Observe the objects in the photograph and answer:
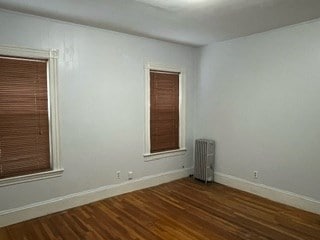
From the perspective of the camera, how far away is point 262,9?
2869 millimetres

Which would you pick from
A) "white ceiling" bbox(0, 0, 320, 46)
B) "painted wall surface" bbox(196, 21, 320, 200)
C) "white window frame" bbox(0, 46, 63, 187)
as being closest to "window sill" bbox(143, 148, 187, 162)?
"painted wall surface" bbox(196, 21, 320, 200)

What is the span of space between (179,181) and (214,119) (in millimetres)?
1319

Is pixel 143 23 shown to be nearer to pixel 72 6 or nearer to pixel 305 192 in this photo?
pixel 72 6

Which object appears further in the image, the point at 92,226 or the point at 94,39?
the point at 94,39

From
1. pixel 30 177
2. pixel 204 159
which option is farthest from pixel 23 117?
pixel 204 159

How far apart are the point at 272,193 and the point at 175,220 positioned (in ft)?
5.36

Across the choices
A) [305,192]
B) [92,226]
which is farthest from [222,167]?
[92,226]

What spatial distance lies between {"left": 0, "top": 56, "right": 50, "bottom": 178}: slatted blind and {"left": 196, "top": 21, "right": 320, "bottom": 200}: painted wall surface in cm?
283

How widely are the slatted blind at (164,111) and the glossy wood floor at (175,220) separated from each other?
39.5 inches

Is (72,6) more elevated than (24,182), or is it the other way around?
(72,6)

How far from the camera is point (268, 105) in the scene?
12.5 feet

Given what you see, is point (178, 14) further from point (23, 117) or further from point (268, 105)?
point (23, 117)

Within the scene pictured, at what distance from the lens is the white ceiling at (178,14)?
2.69 metres

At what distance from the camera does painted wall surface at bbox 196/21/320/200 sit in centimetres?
336
